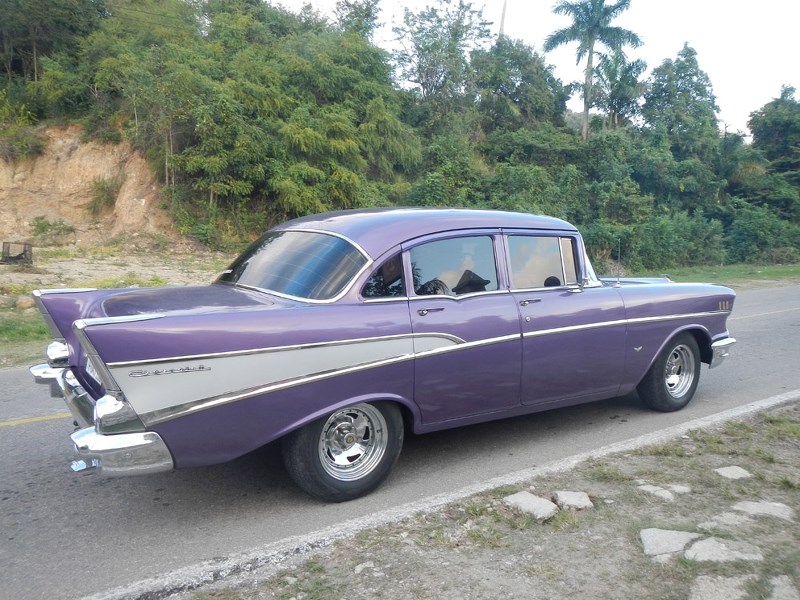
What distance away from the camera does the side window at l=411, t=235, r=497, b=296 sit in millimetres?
4496

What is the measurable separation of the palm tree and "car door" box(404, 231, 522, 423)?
95.6ft

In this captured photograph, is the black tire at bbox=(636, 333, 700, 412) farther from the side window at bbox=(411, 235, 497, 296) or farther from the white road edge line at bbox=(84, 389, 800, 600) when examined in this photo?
the side window at bbox=(411, 235, 497, 296)

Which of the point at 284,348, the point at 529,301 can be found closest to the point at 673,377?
the point at 529,301

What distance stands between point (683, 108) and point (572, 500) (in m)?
33.4

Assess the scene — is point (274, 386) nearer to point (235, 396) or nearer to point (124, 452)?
point (235, 396)

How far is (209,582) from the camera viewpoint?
10.2 ft

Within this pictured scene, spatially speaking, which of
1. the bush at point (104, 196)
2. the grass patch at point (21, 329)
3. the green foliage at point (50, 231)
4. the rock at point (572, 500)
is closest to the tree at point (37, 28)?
the bush at point (104, 196)

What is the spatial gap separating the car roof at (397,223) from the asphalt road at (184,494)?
1572mm

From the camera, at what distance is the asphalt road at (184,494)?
336 cm

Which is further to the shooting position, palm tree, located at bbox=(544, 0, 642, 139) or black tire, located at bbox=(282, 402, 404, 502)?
palm tree, located at bbox=(544, 0, 642, 139)

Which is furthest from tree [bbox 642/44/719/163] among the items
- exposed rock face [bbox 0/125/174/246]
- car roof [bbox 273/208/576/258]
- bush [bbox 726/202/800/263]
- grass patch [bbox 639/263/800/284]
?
car roof [bbox 273/208/576/258]

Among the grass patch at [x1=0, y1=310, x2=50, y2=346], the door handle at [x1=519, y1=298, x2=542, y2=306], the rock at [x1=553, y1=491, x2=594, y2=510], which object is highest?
the grass patch at [x1=0, y1=310, x2=50, y2=346]

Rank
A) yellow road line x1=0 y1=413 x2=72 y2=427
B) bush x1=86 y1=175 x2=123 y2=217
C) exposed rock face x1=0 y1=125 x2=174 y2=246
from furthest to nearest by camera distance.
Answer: bush x1=86 y1=175 x2=123 y2=217
exposed rock face x1=0 y1=125 x2=174 y2=246
yellow road line x1=0 y1=413 x2=72 y2=427

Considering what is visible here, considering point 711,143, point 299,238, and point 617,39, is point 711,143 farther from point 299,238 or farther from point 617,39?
point 299,238
